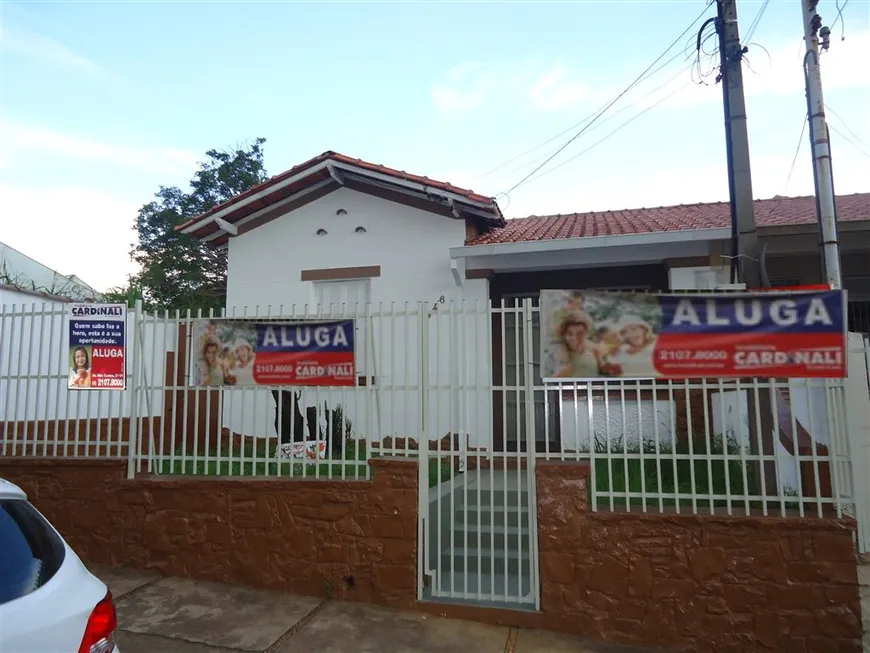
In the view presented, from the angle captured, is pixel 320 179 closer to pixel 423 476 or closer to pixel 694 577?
pixel 423 476

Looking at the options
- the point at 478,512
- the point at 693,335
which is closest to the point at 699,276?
the point at 693,335

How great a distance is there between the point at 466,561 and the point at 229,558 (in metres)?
2.07

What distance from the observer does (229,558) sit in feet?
17.0

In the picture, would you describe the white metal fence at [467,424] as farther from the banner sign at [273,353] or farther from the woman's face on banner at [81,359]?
the woman's face on banner at [81,359]

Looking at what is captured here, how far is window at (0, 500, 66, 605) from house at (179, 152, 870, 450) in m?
5.13

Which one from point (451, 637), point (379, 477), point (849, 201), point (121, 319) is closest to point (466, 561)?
point (451, 637)

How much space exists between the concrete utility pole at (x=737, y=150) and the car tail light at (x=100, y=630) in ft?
15.2

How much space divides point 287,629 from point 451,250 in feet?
17.0

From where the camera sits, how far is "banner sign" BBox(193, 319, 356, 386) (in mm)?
5211

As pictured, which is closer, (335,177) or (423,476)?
(423,476)

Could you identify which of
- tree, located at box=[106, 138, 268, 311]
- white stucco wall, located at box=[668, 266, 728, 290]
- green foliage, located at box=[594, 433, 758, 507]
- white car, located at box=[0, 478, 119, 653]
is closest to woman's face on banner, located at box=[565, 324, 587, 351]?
green foliage, located at box=[594, 433, 758, 507]

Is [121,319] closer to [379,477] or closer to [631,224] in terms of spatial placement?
[379,477]

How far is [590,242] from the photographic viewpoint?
303 inches

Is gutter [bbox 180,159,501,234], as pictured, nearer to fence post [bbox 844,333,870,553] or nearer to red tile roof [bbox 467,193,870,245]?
red tile roof [bbox 467,193,870,245]
